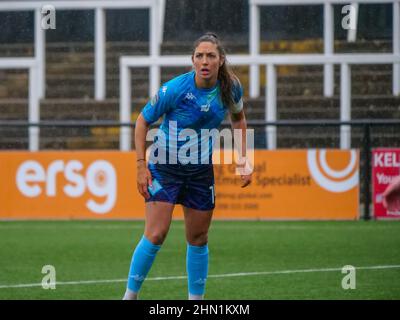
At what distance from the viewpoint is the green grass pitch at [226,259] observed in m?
9.48

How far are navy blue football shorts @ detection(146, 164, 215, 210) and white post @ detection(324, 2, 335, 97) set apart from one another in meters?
11.8

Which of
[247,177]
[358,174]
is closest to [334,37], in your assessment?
[358,174]

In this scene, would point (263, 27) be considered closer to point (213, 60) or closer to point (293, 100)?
point (293, 100)

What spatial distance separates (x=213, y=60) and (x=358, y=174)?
8945mm

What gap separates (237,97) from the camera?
8.31 m

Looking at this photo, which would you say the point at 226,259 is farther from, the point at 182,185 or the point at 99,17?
the point at 99,17

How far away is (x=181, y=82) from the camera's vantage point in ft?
26.6

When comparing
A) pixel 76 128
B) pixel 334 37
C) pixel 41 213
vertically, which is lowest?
pixel 41 213

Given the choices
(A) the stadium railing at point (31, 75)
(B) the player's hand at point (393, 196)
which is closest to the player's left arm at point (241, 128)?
(B) the player's hand at point (393, 196)

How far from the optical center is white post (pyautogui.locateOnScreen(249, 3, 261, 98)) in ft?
66.6

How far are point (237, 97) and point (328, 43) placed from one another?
11.7 meters

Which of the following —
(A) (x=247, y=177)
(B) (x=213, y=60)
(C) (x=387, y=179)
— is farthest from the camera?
(C) (x=387, y=179)

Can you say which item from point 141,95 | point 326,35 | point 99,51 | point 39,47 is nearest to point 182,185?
point 326,35

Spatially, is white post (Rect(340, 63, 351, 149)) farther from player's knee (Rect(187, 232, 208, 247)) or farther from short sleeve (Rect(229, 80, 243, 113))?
player's knee (Rect(187, 232, 208, 247))
